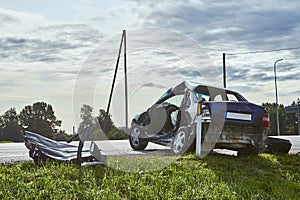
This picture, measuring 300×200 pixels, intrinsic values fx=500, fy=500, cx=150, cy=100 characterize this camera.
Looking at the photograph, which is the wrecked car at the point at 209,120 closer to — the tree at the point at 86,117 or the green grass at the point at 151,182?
the green grass at the point at 151,182

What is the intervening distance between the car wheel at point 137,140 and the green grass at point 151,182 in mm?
3479

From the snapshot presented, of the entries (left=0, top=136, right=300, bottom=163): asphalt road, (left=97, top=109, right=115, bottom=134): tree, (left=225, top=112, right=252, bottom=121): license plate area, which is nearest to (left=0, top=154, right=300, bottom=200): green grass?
(left=97, top=109, right=115, bottom=134): tree

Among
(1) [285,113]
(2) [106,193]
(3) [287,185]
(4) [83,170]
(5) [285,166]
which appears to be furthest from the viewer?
(1) [285,113]

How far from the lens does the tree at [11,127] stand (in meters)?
22.5

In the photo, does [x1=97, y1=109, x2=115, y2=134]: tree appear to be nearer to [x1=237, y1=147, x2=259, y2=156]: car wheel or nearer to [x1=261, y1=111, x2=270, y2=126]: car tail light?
[x1=237, y1=147, x2=259, y2=156]: car wheel

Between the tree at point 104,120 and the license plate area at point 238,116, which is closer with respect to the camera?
the tree at point 104,120

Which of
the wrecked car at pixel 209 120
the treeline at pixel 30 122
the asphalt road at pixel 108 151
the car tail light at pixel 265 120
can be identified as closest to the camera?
the wrecked car at pixel 209 120

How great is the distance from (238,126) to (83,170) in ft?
11.3

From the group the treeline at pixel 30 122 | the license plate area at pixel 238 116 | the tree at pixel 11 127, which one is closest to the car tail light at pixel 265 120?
the license plate area at pixel 238 116

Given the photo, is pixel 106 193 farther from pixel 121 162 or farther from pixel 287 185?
pixel 287 185

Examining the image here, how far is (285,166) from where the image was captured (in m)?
8.60

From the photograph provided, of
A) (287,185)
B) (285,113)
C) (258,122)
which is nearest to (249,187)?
(287,185)

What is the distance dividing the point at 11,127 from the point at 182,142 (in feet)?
50.9

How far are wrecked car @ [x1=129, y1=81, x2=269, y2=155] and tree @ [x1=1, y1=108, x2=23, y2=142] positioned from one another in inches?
491
